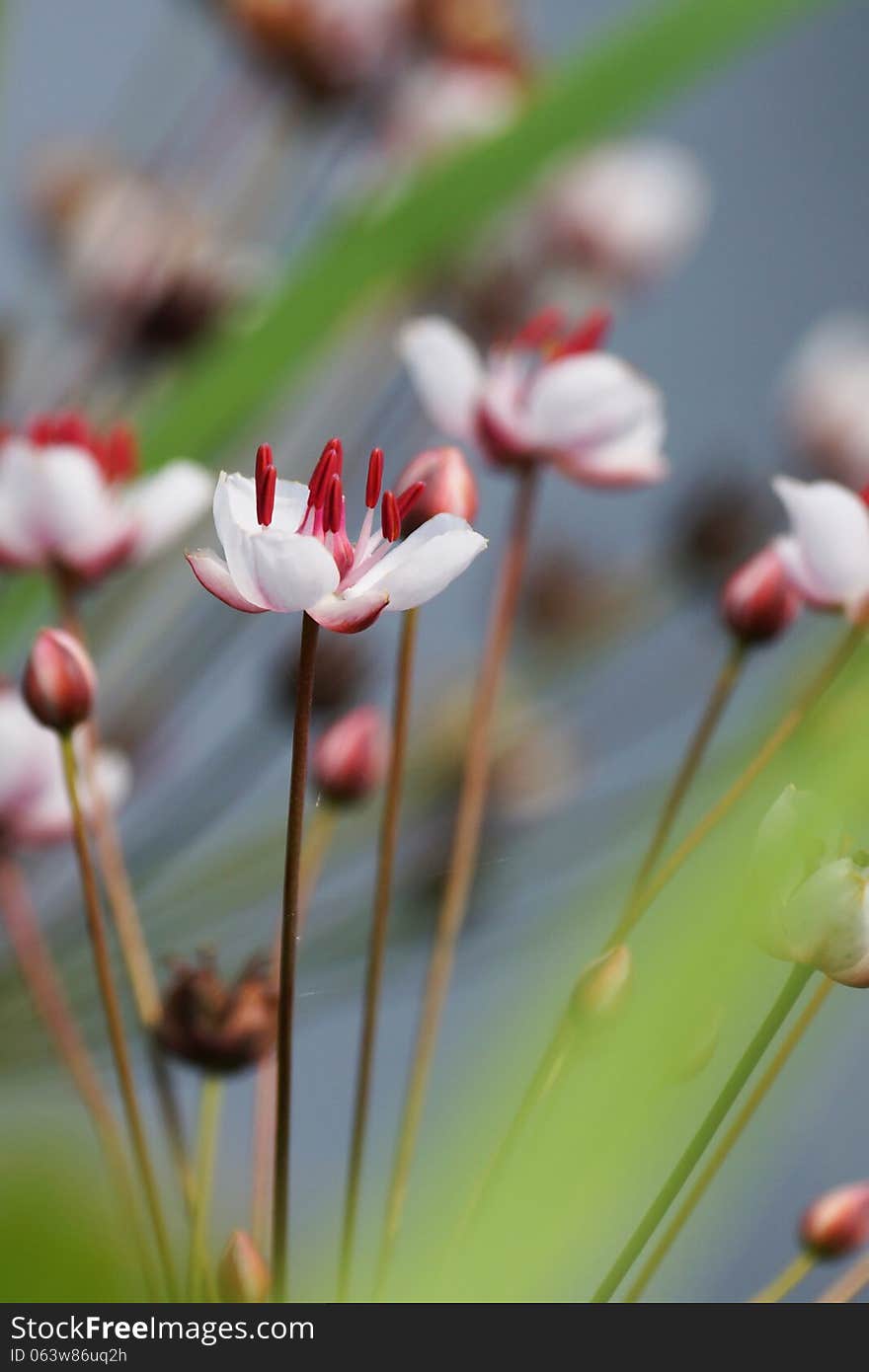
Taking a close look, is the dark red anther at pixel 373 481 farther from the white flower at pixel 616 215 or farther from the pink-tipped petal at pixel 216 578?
the white flower at pixel 616 215

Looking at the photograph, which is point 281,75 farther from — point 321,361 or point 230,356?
point 230,356

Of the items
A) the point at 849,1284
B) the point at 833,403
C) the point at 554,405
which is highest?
the point at 833,403

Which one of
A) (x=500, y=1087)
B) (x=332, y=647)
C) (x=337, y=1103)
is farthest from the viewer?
(x=332, y=647)

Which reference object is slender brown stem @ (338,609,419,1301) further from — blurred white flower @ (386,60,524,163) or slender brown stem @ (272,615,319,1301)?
blurred white flower @ (386,60,524,163)

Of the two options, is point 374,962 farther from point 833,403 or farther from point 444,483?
point 833,403

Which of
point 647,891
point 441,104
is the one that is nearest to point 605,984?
point 647,891

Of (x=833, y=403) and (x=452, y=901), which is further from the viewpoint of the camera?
(x=833, y=403)

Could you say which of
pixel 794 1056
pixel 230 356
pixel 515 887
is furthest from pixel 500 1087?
pixel 515 887

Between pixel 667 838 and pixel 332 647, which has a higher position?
pixel 332 647
